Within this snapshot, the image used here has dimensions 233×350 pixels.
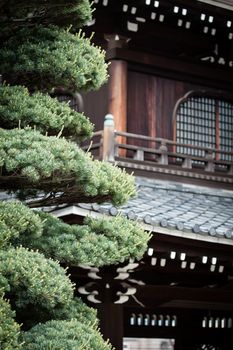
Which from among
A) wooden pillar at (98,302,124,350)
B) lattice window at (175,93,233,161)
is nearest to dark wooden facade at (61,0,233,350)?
lattice window at (175,93,233,161)

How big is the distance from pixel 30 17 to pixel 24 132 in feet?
5.22

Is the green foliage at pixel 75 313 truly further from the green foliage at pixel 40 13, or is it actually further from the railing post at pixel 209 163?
the railing post at pixel 209 163

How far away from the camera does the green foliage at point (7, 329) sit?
7801mm

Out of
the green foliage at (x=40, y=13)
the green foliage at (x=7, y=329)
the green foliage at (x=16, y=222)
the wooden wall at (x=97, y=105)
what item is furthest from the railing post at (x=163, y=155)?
the green foliage at (x=7, y=329)

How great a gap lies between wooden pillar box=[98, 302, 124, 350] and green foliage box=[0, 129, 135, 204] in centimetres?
351

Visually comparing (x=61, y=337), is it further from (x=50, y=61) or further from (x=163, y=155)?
(x=163, y=155)

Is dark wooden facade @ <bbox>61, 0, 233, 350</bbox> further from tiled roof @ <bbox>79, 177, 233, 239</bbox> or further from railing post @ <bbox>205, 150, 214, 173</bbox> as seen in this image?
tiled roof @ <bbox>79, 177, 233, 239</bbox>

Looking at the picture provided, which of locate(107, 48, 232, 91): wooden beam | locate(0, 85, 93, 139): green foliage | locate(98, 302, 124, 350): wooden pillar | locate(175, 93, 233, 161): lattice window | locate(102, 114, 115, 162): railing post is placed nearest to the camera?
locate(0, 85, 93, 139): green foliage

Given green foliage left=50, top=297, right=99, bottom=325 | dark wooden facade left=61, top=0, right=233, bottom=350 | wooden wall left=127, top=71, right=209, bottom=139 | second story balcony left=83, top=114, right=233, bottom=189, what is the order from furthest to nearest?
wooden wall left=127, top=71, right=209, bottom=139 < dark wooden facade left=61, top=0, right=233, bottom=350 < second story balcony left=83, top=114, right=233, bottom=189 < green foliage left=50, top=297, right=99, bottom=325

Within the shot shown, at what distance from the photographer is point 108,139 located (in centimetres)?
1382

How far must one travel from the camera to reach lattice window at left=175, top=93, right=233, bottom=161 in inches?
631

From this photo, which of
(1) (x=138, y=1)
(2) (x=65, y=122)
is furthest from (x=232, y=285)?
(2) (x=65, y=122)

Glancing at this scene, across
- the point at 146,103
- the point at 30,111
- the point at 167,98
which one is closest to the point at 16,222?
the point at 30,111

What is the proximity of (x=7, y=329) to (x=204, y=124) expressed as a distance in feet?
29.4
